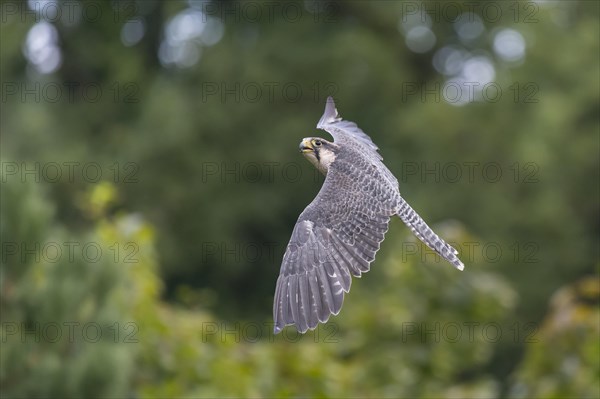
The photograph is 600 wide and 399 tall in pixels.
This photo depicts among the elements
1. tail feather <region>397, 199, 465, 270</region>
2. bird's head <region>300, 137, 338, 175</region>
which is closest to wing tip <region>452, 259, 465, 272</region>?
tail feather <region>397, 199, 465, 270</region>

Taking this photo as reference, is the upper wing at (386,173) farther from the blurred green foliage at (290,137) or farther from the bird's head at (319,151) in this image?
the blurred green foliage at (290,137)

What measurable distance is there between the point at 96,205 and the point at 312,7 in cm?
1144

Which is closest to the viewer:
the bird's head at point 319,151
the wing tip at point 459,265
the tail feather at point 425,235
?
the wing tip at point 459,265

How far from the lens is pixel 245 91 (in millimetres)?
19141

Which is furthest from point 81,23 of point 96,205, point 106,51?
point 96,205

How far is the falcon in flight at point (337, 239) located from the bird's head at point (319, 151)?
0.14ft

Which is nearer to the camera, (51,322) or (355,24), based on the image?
(51,322)

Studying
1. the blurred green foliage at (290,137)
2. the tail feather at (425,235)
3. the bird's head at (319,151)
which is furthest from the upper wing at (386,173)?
the blurred green foliage at (290,137)

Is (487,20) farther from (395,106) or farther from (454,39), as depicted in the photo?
(395,106)

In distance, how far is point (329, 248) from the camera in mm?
5688

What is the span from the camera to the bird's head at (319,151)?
6.31 metres

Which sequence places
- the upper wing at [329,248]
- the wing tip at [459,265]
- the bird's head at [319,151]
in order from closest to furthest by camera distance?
the upper wing at [329,248] < the wing tip at [459,265] < the bird's head at [319,151]

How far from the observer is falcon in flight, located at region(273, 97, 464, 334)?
533 centimetres

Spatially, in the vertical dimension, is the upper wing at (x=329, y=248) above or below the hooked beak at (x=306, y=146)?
below
